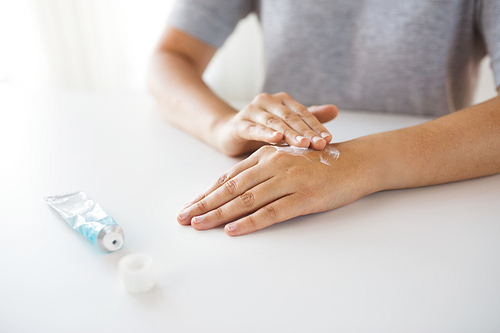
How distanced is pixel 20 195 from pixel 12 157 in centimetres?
17

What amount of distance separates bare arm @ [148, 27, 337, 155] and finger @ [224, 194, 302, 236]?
110 mm

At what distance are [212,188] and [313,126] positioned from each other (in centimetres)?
20

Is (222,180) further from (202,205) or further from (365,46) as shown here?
(365,46)

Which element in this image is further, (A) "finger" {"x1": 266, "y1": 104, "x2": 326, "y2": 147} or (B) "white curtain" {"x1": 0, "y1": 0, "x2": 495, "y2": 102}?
(B) "white curtain" {"x1": 0, "y1": 0, "x2": 495, "y2": 102}

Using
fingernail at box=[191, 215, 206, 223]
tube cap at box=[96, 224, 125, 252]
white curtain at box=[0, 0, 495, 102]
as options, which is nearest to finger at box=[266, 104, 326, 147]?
fingernail at box=[191, 215, 206, 223]

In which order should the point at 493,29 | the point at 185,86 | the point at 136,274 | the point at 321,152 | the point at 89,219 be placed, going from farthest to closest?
the point at 185,86 → the point at 493,29 → the point at 321,152 → the point at 89,219 → the point at 136,274

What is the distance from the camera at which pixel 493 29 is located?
0.78 metres

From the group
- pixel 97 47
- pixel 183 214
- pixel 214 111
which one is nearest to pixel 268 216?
pixel 183 214

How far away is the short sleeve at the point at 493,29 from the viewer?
0.76m

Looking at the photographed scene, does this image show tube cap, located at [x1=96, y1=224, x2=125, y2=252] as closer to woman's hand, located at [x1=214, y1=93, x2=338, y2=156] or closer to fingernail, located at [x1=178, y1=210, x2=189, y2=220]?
fingernail, located at [x1=178, y1=210, x2=189, y2=220]

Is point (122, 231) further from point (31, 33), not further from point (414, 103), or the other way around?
point (31, 33)

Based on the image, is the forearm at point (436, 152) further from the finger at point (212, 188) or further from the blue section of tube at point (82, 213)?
the blue section of tube at point (82, 213)

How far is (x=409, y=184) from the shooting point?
61cm

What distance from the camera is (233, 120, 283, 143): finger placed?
2.01ft
